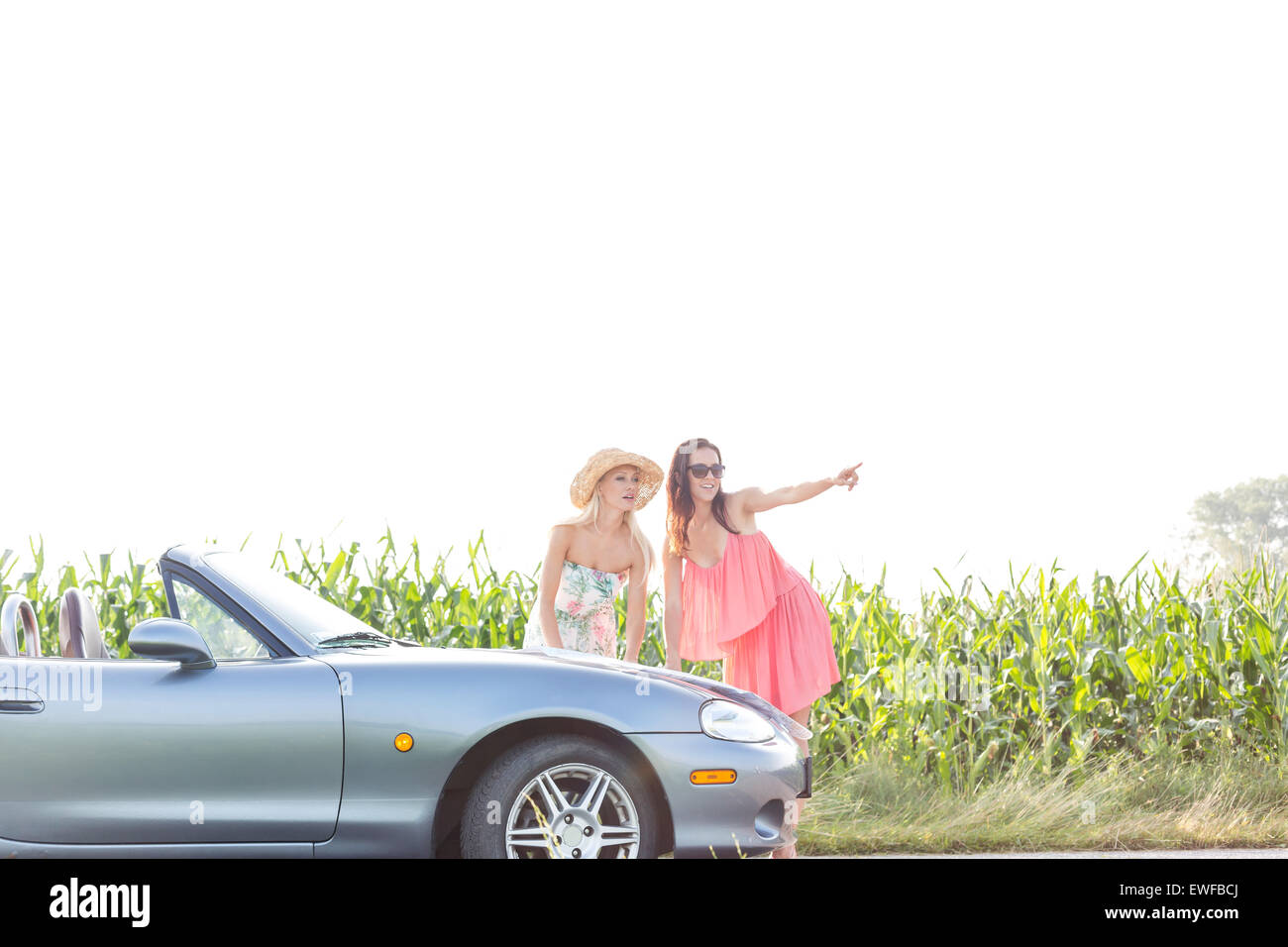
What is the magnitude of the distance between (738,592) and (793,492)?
64 cm

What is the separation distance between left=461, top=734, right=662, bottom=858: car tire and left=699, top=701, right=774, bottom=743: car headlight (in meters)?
0.36

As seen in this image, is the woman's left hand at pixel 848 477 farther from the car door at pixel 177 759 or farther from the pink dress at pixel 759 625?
the car door at pixel 177 759

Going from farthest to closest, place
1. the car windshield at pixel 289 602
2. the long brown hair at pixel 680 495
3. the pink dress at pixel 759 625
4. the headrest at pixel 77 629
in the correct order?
the pink dress at pixel 759 625 < the long brown hair at pixel 680 495 < the headrest at pixel 77 629 < the car windshield at pixel 289 602

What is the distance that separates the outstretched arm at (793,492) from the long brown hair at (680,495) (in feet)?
0.92

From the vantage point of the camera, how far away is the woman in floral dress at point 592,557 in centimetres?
674

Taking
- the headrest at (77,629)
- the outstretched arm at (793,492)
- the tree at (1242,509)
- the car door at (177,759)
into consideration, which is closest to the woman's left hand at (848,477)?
the outstretched arm at (793,492)

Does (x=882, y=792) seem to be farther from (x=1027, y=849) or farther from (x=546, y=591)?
(x=546, y=591)

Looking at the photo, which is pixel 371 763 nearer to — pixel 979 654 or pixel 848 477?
pixel 848 477

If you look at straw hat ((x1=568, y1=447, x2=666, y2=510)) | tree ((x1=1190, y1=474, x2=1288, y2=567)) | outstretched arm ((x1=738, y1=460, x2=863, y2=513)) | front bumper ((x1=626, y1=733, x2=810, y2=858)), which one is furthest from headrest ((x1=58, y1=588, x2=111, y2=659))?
tree ((x1=1190, y1=474, x2=1288, y2=567))

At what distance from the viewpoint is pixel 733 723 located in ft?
16.8
